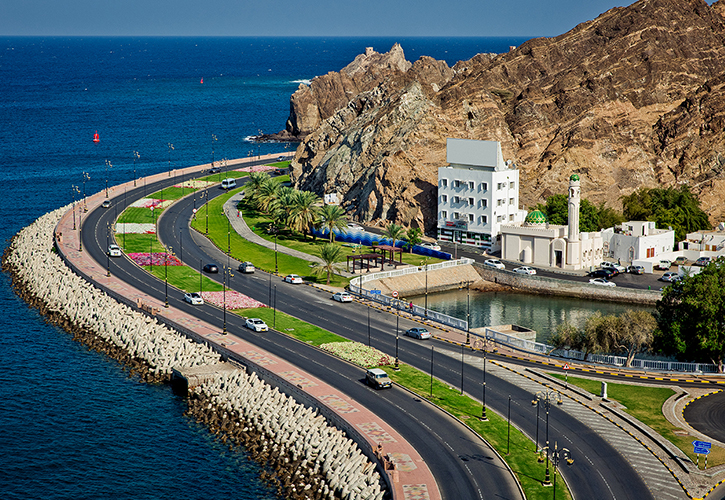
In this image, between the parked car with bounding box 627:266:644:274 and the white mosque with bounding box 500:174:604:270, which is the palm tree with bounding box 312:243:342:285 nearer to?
the white mosque with bounding box 500:174:604:270

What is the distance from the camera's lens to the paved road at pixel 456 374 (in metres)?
74.9

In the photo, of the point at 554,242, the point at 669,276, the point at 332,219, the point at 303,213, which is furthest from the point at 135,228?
the point at 669,276

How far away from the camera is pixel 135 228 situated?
176 metres

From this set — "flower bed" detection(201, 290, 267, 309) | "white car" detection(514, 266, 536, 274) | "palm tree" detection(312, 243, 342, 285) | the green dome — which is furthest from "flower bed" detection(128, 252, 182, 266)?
the green dome

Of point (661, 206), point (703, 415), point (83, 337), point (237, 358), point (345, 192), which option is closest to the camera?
point (703, 415)

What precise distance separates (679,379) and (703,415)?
9.93 meters

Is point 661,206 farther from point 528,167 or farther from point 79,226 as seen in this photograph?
point 79,226

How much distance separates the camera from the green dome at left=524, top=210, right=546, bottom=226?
156500 mm

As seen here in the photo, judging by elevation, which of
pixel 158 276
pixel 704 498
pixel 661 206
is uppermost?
pixel 661 206

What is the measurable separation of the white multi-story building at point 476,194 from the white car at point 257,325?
59988 mm

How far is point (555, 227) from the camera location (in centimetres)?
15475

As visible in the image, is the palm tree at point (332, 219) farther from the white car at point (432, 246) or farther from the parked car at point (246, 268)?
the parked car at point (246, 268)

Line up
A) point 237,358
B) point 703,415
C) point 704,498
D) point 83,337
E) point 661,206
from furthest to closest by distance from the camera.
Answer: point 661,206 < point 83,337 < point 237,358 < point 703,415 < point 704,498

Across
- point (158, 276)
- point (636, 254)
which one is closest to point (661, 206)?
point (636, 254)
